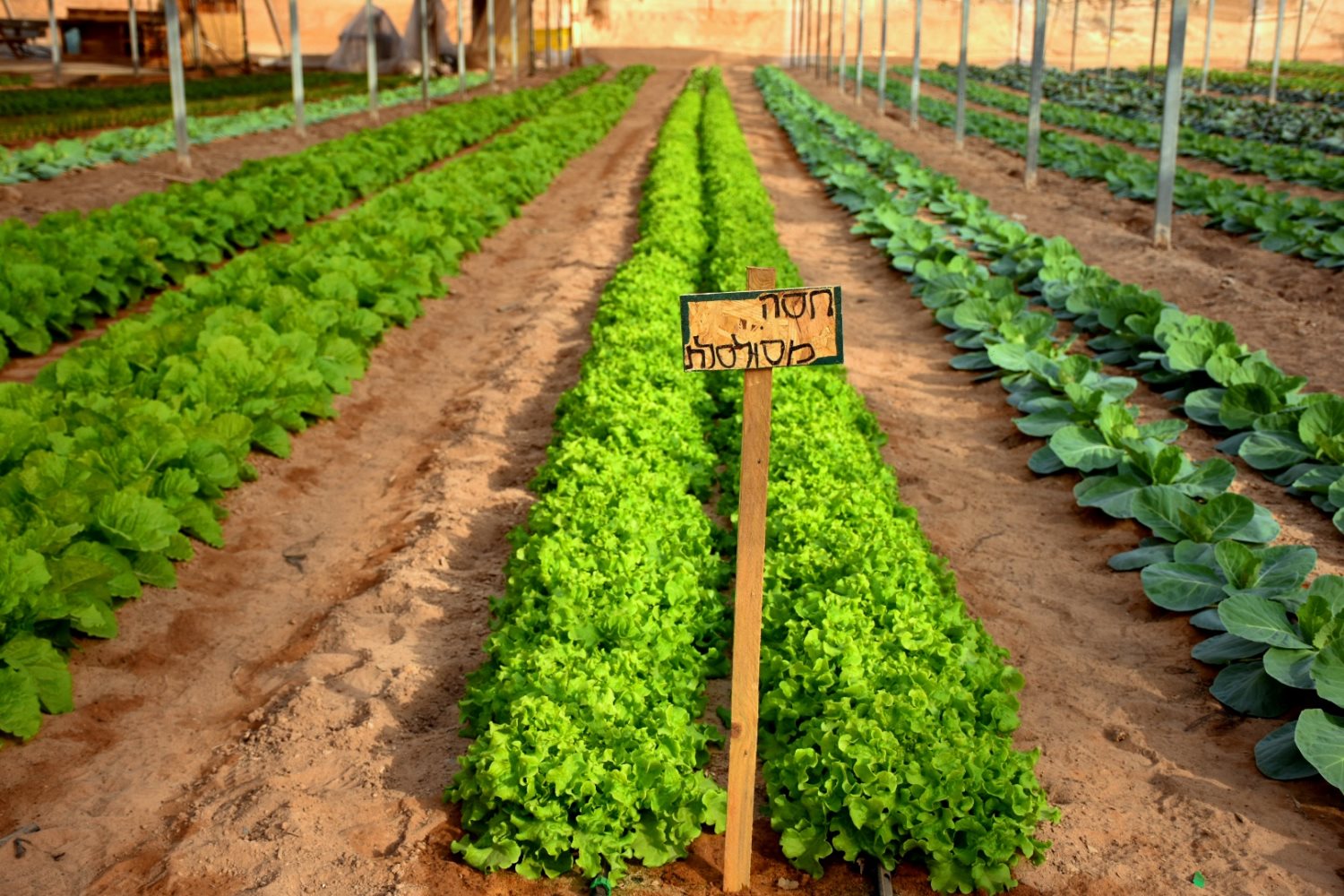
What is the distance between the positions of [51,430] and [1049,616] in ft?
17.9

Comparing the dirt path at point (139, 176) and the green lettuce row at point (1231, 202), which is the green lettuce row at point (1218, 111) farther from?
the dirt path at point (139, 176)

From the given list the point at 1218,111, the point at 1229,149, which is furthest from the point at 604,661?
the point at 1218,111

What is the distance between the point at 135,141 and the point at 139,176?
11.2 feet

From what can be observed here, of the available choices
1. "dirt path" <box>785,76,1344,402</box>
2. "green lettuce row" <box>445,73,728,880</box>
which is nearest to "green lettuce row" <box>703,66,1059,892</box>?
"green lettuce row" <box>445,73,728,880</box>

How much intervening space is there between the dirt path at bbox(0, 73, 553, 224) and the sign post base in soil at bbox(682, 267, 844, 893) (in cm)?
1170

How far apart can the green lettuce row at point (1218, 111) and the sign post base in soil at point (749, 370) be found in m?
24.9

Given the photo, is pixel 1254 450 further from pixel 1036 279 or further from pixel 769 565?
pixel 1036 279

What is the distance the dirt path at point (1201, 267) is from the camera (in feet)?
35.3

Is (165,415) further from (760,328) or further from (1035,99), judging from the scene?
(1035,99)

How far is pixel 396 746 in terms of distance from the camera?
502 cm

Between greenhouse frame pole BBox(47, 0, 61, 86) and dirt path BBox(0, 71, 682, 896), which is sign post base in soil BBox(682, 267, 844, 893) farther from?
greenhouse frame pole BBox(47, 0, 61, 86)

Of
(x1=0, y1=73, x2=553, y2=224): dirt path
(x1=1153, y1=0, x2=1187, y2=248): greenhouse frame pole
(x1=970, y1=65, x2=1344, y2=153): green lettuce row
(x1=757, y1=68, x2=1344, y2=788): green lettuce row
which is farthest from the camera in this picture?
(x1=970, y1=65, x2=1344, y2=153): green lettuce row

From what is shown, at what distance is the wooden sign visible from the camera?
3812mm

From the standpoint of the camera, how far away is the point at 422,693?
545cm
